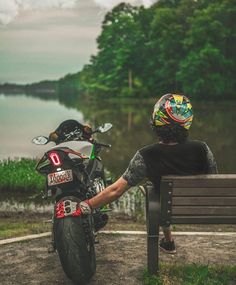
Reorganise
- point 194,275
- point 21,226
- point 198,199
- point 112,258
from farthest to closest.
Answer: point 21,226
point 112,258
point 194,275
point 198,199

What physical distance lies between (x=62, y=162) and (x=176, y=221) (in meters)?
1.18

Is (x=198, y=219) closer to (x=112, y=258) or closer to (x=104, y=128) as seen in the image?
(x=112, y=258)

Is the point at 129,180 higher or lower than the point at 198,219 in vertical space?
higher

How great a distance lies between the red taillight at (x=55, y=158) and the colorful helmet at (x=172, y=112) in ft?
3.12

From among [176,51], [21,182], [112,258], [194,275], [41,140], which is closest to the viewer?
[194,275]

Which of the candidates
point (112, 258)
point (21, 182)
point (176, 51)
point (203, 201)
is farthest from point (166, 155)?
point (176, 51)

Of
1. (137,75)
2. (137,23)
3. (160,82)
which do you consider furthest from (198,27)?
(137,23)

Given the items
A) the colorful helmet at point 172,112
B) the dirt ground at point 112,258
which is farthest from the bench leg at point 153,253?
the colorful helmet at point 172,112

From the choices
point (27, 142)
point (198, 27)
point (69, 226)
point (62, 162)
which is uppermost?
point (198, 27)

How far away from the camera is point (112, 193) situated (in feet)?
15.3

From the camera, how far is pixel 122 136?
2939 centimetres

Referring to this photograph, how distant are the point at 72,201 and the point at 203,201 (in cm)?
118

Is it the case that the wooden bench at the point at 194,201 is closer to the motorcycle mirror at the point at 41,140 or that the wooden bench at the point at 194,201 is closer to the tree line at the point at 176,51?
the motorcycle mirror at the point at 41,140

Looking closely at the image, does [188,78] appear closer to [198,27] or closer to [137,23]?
[198,27]
